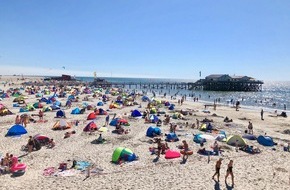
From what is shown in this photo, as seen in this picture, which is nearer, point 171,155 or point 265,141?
point 171,155

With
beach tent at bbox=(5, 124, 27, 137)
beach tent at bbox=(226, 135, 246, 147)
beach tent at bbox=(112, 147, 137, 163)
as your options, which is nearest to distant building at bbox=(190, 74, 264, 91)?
beach tent at bbox=(226, 135, 246, 147)

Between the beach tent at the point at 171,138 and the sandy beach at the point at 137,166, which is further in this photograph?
the beach tent at the point at 171,138

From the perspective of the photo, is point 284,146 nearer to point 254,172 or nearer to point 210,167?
point 254,172

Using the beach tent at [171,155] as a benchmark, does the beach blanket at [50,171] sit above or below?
below

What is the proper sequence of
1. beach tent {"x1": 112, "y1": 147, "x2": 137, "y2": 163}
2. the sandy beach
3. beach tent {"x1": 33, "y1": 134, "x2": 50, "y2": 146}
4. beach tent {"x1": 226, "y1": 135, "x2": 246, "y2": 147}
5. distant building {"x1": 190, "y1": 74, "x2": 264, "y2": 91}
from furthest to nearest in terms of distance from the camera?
distant building {"x1": 190, "y1": 74, "x2": 264, "y2": 91}
beach tent {"x1": 226, "y1": 135, "x2": 246, "y2": 147}
beach tent {"x1": 33, "y1": 134, "x2": 50, "y2": 146}
beach tent {"x1": 112, "y1": 147, "x2": 137, "y2": 163}
the sandy beach

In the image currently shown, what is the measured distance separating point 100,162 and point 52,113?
1711 centimetres

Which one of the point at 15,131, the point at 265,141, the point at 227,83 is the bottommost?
the point at 265,141

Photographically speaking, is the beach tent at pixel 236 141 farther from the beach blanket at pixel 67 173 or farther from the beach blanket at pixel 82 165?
the beach blanket at pixel 67 173

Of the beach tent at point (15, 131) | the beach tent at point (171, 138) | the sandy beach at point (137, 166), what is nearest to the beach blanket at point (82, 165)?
the sandy beach at point (137, 166)

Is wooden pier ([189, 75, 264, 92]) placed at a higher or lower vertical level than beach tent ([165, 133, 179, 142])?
higher

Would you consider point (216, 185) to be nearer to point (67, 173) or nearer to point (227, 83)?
point (67, 173)

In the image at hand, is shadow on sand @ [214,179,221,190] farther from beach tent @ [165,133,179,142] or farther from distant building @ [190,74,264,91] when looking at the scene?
distant building @ [190,74,264,91]

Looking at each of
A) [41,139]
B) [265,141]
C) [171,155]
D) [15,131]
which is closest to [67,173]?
[41,139]

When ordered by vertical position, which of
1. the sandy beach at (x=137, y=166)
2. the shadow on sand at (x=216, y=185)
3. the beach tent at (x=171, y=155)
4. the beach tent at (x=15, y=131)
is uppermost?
the beach tent at (x=15, y=131)
